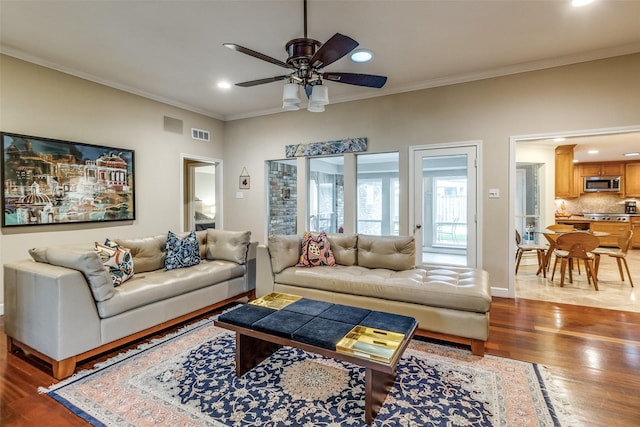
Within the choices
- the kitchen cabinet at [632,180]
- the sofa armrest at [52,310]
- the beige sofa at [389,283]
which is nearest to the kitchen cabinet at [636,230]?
the kitchen cabinet at [632,180]

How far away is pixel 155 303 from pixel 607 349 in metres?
3.88

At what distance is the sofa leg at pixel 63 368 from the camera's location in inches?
84.4

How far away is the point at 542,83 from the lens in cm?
369

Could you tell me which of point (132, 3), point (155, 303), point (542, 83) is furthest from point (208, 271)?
point (542, 83)

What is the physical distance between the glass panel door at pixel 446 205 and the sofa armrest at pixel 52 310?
12.4 feet

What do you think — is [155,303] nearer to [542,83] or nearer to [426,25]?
[426,25]

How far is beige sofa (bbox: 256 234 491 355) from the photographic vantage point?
2.55m

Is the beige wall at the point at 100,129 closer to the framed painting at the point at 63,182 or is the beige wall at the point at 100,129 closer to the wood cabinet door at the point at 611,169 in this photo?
the framed painting at the point at 63,182

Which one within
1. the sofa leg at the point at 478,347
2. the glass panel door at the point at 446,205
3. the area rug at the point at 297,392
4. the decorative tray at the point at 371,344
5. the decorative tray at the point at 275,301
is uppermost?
the glass panel door at the point at 446,205

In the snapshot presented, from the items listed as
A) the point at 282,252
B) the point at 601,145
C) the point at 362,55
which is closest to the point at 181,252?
the point at 282,252

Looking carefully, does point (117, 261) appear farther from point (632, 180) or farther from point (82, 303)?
point (632, 180)

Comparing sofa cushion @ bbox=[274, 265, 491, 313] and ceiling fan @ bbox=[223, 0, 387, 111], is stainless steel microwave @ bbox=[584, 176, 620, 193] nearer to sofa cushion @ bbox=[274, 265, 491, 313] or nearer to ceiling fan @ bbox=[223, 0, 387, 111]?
sofa cushion @ bbox=[274, 265, 491, 313]

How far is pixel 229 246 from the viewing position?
151 inches

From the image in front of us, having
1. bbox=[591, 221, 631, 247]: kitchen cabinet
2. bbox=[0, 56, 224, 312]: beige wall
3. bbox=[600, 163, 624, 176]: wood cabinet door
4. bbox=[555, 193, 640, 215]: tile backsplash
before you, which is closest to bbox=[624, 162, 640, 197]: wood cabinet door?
bbox=[600, 163, 624, 176]: wood cabinet door
